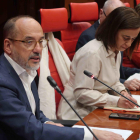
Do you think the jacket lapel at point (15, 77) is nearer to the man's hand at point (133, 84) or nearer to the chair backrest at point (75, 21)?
the man's hand at point (133, 84)

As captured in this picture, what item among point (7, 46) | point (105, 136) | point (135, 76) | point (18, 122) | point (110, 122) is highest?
point (7, 46)

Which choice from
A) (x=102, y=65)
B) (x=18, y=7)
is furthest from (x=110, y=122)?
(x=18, y=7)

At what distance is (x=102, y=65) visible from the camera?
1.78 m

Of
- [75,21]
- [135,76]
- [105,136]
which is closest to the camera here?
[105,136]

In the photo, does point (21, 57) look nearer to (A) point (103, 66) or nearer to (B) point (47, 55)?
(A) point (103, 66)

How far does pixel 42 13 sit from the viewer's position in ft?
6.79

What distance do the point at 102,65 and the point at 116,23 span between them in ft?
0.91

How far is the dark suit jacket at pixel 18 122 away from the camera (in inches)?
42.2

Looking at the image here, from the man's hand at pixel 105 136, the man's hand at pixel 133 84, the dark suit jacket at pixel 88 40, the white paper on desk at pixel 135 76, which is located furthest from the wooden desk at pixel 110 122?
the dark suit jacket at pixel 88 40

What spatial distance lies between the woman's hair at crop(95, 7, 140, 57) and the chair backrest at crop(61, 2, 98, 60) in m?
1.15

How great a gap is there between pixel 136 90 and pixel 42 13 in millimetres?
906

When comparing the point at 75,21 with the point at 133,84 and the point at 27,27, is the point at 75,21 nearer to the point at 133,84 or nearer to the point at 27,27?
the point at 133,84

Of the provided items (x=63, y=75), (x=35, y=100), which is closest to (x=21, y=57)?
(x=35, y=100)

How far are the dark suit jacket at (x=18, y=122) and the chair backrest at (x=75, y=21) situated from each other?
1878 mm
